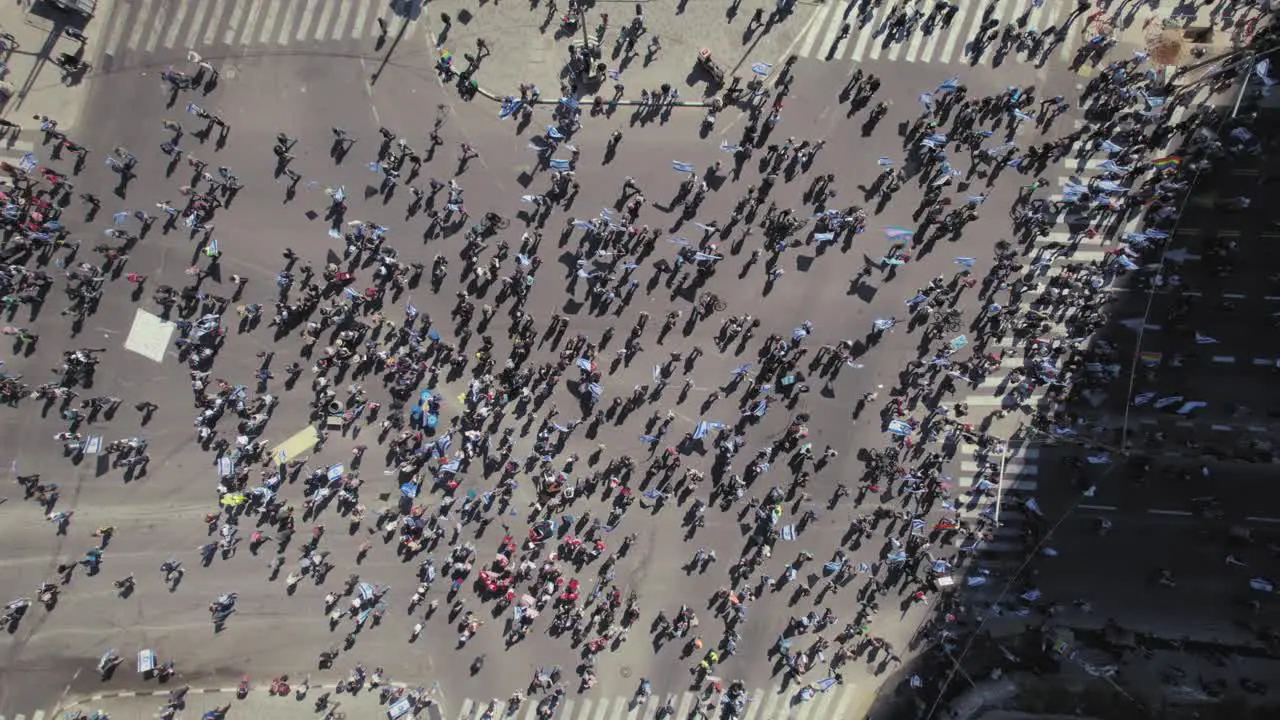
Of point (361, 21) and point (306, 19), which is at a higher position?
point (361, 21)

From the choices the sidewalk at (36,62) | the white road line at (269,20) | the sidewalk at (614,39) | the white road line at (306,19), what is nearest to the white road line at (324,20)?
the white road line at (306,19)

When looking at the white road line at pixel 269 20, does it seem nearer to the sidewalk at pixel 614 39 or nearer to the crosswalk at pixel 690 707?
the sidewalk at pixel 614 39

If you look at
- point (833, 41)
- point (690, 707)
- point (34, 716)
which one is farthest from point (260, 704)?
point (833, 41)

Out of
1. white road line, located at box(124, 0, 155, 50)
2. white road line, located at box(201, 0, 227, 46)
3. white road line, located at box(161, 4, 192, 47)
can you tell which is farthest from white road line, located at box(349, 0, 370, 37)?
white road line, located at box(124, 0, 155, 50)

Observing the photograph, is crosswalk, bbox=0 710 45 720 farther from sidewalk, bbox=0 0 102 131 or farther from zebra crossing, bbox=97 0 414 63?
zebra crossing, bbox=97 0 414 63

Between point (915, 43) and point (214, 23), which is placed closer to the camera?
point (214, 23)

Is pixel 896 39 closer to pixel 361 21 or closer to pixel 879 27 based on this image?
pixel 879 27
